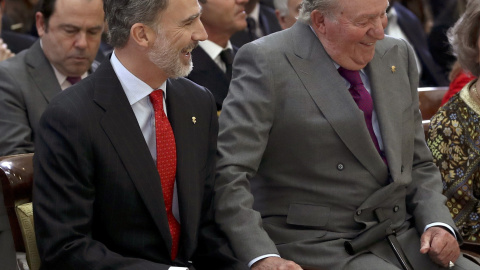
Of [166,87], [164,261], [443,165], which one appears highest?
[166,87]

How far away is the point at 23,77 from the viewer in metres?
3.20

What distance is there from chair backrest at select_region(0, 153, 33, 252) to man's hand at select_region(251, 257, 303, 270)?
67 centimetres

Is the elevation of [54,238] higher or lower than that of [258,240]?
higher

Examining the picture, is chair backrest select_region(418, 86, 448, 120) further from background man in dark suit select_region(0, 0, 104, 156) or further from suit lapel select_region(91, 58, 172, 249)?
suit lapel select_region(91, 58, 172, 249)

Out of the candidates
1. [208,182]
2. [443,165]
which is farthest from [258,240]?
[443,165]

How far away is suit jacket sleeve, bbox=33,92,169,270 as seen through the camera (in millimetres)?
1919

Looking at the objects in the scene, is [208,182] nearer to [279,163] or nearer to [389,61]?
[279,163]

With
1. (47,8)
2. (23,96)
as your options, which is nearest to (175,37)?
(23,96)

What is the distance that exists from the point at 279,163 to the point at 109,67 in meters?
0.63

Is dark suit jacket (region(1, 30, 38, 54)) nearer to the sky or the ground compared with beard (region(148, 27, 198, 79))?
nearer to the ground

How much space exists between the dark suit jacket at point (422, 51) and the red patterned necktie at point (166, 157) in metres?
3.31

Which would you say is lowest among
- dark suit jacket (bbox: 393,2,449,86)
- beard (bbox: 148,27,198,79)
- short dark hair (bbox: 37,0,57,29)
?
dark suit jacket (bbox: 393,2,449,86)

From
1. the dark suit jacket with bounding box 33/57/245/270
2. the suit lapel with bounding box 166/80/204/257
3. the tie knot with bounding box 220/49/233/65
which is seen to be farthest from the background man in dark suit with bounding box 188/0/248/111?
the dark suit jacket with bounding box 33/57/245/270

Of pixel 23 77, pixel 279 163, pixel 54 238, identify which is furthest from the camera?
pixel 23 77
